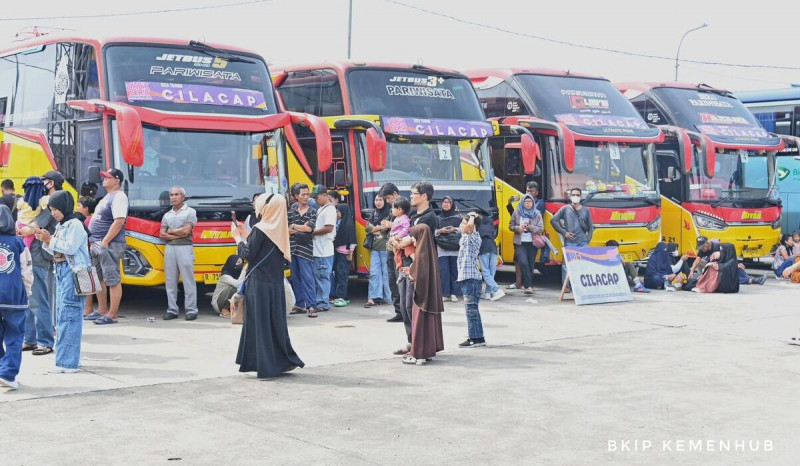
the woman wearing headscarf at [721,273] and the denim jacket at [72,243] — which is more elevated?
the denim jacket at [72,243]

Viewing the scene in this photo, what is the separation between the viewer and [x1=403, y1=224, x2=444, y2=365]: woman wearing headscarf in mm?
10867

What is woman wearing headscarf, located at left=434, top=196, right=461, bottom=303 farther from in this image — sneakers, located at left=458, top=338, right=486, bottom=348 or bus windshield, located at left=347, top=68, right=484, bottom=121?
sneakers, located at left=458, top=338, right=486, bottom=348

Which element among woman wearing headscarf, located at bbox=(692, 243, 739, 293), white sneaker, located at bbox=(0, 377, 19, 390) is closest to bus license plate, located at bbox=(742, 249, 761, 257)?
woman wearing headscarf, located at bbox=(692, 243, 739, 293)

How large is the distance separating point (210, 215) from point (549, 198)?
22.2 feet

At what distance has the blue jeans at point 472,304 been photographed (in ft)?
39.2

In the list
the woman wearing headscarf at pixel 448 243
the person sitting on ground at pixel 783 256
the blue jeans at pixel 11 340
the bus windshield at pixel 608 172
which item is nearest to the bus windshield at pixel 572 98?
the bus windshield at pixel 608 172

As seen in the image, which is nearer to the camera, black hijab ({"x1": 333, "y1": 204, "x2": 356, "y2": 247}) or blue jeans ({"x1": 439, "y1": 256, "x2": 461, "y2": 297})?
black hijab ({"x1": 333, "y1": 204, "x2": 356, "y2": 247})

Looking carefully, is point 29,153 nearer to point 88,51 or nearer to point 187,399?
point 88,51

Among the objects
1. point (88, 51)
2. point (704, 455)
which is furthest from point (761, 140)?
point (704, 455)

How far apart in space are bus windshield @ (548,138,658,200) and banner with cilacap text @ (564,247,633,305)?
185 centimetres

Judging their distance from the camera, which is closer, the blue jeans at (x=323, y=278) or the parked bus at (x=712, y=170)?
the blue jeans at (x=323, y=278)

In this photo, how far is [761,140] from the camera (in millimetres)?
22094

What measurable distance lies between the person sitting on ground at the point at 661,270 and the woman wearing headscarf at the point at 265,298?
10.4 metres

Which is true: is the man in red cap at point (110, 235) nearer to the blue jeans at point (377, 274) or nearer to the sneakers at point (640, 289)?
the blue jeans at point (377, 274)
